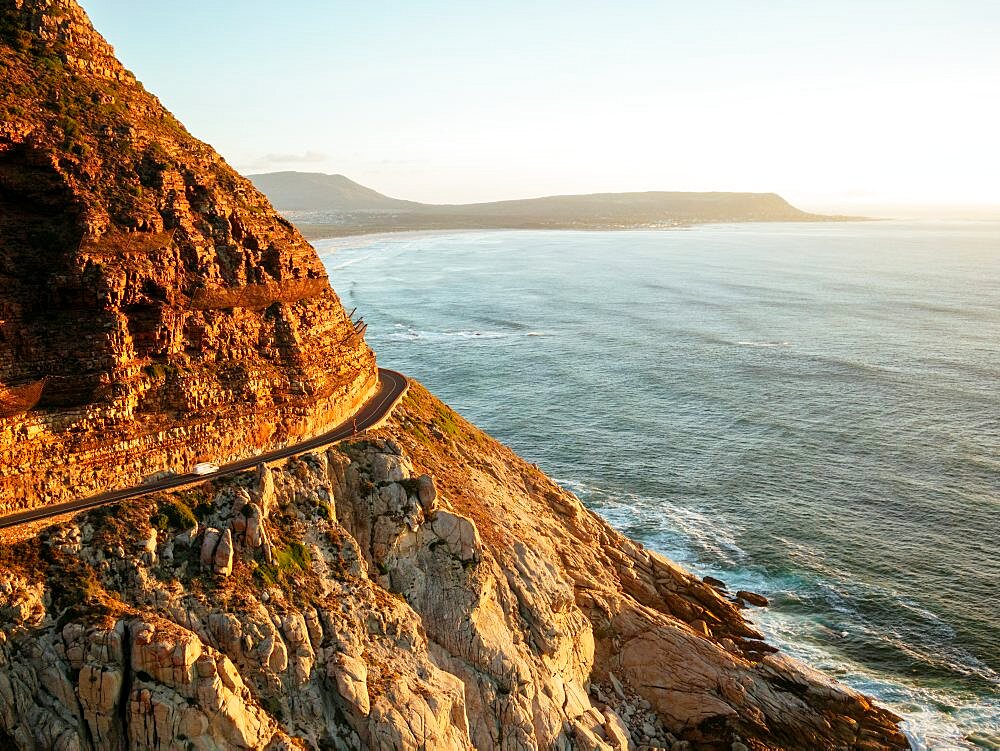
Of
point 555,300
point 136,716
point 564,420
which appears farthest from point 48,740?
point 555,300

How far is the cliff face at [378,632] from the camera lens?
28.2 m

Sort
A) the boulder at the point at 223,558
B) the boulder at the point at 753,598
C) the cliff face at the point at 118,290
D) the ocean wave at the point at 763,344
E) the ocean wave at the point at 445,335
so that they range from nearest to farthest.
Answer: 1. the boulder at the point at 223,558
2. the cliff face at the point at 118,290
3. the boulder at the point at 753,598
4. the ocean wave at the point at 763,344
5. the ocean wave at the point at 445,335

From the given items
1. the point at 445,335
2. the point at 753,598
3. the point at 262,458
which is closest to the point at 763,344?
the point at 445,335

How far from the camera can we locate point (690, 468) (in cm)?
7700

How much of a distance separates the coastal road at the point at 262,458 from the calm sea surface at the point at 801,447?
23820 mm

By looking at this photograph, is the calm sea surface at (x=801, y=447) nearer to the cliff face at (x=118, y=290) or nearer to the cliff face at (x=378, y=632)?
the cliff face at (x=378, y=632)

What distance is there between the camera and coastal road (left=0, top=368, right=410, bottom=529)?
32866 mm

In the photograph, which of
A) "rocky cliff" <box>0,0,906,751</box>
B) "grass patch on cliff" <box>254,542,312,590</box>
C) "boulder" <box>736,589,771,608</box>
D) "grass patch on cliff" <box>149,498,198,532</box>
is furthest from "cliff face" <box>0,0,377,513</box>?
"boulder" <box>736,589,771,608</box>

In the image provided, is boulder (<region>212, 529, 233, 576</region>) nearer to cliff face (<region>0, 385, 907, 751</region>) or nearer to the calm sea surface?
cliff face (<region>0, 385, 907, 751</region>)

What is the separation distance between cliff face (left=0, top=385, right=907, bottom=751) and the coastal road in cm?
113

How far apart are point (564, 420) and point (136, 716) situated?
219 ft

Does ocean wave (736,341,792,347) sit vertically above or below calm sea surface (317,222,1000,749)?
above

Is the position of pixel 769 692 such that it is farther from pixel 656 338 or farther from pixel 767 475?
pixel 656 338

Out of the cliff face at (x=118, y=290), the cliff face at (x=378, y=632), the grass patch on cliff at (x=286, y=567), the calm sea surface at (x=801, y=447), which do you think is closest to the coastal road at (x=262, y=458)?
the cliff face at (x=118, y=290)
